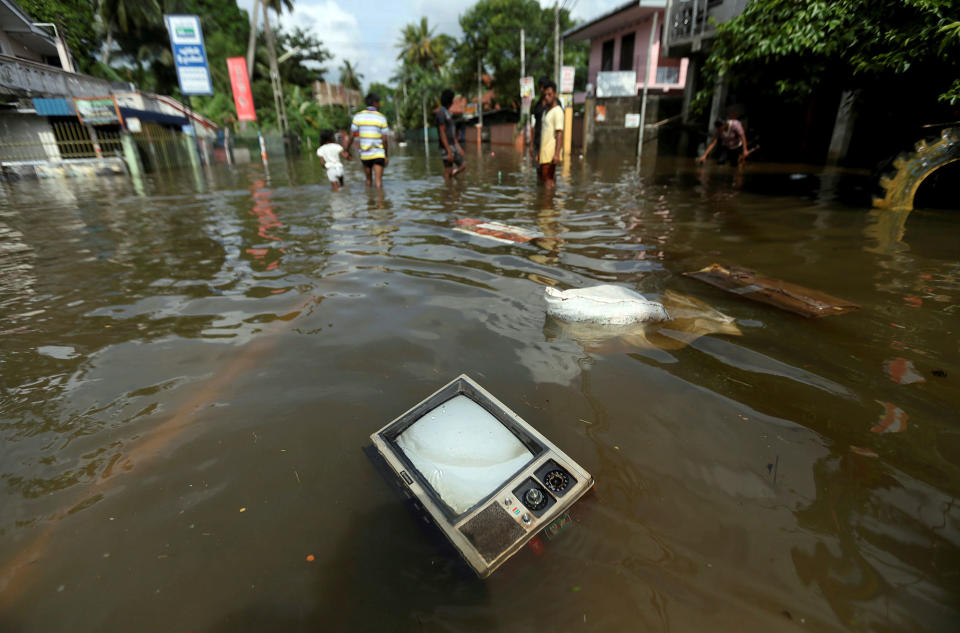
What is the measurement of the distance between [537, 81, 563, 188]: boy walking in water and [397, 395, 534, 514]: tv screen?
284 inches

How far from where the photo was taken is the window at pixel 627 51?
24.2 m

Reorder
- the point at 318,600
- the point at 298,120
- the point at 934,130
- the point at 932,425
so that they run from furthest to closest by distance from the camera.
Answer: the point at 298,120
the point at 934,130
the point at 932,425
the point at 318,600

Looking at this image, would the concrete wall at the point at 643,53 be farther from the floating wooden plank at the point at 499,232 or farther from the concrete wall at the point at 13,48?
the concrete wall at the point at 13,48

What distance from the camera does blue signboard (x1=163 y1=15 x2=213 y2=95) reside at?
17109 mm

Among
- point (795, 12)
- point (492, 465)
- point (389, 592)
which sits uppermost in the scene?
point (795, 12)

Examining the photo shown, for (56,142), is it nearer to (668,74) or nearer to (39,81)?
(39,81)

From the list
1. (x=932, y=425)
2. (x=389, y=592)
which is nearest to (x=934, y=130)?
(x=932, y=425)

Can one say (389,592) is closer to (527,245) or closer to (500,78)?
(527,245)

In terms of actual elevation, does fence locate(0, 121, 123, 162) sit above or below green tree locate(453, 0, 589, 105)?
below

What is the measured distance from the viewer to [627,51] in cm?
2456

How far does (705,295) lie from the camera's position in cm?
323

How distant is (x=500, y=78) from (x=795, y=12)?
33.2 m

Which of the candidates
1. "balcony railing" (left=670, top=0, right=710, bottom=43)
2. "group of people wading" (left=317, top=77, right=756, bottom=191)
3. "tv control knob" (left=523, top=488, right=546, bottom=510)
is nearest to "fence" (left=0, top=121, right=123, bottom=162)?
"group of people wading" (left=317, top=77, right=756, bottom=191)

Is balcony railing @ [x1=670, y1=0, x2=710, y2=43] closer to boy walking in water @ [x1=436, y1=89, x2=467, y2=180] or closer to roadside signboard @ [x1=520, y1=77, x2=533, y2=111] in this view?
roadside signboard @ [x1=520, y1=77, x2=533, y2=111]
